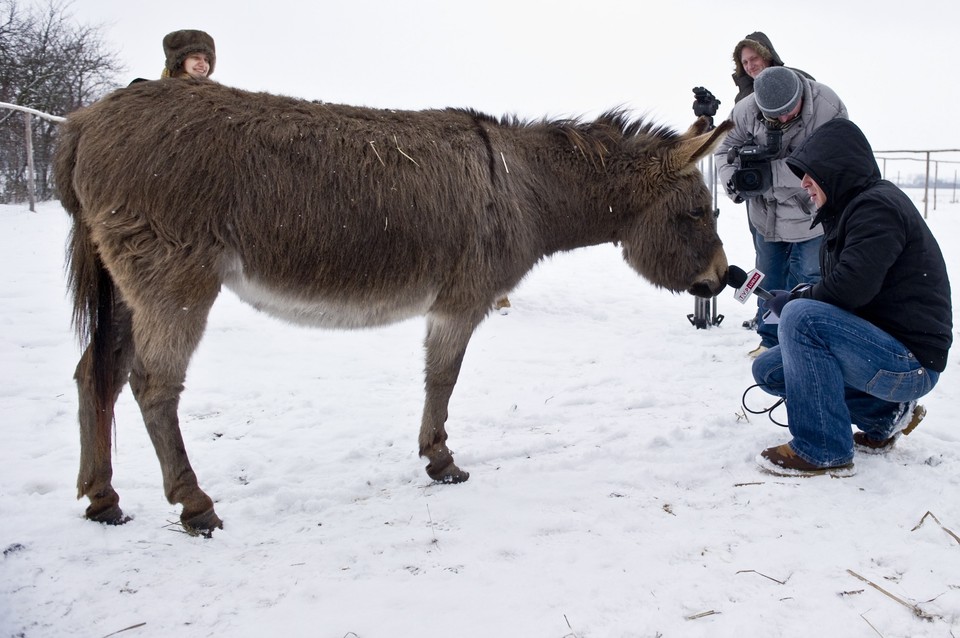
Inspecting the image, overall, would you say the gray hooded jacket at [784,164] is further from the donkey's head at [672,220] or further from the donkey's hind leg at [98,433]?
the donkey's hind leg at [98,433]

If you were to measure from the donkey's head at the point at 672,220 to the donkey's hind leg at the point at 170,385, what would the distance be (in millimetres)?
2566

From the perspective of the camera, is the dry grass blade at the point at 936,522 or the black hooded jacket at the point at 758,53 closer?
the dry grass blade at the point at 936,522

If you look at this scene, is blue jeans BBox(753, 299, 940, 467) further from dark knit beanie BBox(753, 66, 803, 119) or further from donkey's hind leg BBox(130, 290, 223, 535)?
→ donkey's hind leg BBox(130, 290, 223, 535)

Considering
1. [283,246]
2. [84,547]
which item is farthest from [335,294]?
[84,547]

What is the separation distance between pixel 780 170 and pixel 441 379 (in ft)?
10.4

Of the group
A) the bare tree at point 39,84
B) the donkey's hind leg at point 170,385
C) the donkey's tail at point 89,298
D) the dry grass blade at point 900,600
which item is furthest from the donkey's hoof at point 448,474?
the bare tree at point 39,84

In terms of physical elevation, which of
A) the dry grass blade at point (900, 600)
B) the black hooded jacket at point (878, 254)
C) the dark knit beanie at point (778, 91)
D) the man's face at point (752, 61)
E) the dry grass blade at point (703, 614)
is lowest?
the dry grass blade at point (703, 614)

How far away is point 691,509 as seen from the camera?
3.02 m

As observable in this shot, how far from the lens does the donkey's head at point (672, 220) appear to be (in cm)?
386

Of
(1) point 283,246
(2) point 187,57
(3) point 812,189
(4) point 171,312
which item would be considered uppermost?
(2) point 187,57

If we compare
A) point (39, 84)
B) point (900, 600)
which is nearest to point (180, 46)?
point (900, 600)

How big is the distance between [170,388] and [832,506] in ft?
10.4

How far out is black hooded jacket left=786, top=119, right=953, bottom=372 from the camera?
9.70 feet

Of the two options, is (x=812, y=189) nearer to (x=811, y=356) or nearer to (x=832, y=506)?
(x=811, y=356)
